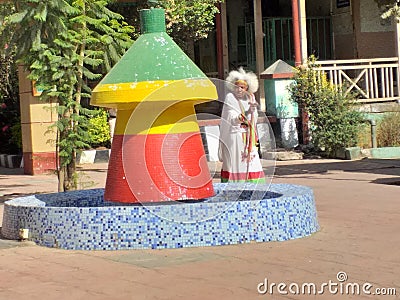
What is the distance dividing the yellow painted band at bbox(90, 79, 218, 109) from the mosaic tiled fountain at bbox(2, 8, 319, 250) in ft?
0.03

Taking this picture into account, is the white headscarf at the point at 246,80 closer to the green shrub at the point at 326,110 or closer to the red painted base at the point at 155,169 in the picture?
the red painted base at the point at 155,169

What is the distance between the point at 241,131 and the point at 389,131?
1018 cm

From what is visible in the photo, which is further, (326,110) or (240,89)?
(326,110)

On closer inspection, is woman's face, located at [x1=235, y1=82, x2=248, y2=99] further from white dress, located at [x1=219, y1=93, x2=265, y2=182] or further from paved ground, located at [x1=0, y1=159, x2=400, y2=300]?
paved ground, located at [x1=0, y1=159, x2=400, y2=300]

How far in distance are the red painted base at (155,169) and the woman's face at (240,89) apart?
6.60ft

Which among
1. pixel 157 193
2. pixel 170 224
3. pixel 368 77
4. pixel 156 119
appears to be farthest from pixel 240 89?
pixel 368 77

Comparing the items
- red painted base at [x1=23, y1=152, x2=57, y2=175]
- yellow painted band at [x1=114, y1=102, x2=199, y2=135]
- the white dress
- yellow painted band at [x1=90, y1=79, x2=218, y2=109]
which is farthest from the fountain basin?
red painted base at [x1=23, y1=152, x2=57, y2=175]

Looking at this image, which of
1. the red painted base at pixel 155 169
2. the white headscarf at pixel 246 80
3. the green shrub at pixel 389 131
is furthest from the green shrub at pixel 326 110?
the red painted base at pixel 155 169

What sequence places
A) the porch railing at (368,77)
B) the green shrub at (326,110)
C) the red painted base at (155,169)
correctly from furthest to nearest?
1. the porch railing at (368,77)
2. the green shrub at (326,110)
3. the red painted base at (155,169)

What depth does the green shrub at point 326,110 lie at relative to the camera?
19594 millimetres

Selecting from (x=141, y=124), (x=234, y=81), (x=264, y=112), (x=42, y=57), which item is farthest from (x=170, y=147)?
(x=264, y=112)

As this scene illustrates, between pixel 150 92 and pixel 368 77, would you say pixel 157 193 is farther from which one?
pixel 368 77

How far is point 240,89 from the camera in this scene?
11086 millimetres

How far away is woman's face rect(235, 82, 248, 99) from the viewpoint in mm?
11086
